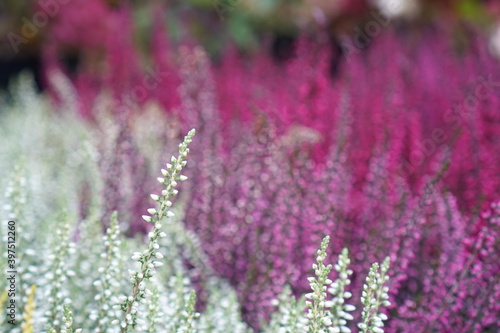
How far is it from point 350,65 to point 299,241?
1.72 m

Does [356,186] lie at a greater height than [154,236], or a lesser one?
greater

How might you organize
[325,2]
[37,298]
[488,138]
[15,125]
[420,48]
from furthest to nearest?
[325,2], [420,48], [15,125], [488,138], [37,298]

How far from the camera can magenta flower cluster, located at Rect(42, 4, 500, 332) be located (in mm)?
1726

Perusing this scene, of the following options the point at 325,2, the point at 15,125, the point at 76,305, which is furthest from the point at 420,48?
the point at 76,305

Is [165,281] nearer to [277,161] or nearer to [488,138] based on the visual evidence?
[277,161]

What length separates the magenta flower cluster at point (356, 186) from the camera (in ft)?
5.66

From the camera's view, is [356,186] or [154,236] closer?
[154,236]

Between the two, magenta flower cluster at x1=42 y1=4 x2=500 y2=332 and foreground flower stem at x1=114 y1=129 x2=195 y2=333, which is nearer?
foreground flower stem at x1=114 y1=129 x2=195 y2=333

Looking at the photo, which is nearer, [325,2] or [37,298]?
[37,298]

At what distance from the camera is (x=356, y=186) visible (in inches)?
97.1

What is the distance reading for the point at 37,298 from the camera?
1.85m

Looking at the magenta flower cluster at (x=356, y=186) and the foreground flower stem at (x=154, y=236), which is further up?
the magenta flower cluster at (x=356, y=186)

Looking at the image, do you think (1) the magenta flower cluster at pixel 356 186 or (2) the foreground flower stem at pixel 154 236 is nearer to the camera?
(2) the foreground flower stem at pixel 154 236

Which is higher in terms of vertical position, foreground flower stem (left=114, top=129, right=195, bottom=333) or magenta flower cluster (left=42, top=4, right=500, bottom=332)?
magenta flower cluster (left=42, top=4, right=500, bottom=332)
